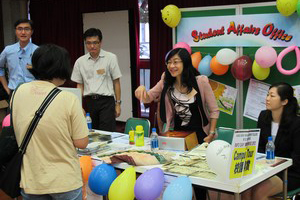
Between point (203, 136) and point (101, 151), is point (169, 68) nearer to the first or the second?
point (203, 136)

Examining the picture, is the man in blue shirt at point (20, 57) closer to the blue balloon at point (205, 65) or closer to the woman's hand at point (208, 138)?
the woman's hand at point (208, 138)

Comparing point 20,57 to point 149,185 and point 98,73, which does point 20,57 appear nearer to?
point 98,73

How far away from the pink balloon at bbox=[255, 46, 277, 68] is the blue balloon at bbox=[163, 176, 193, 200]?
2.46 metres

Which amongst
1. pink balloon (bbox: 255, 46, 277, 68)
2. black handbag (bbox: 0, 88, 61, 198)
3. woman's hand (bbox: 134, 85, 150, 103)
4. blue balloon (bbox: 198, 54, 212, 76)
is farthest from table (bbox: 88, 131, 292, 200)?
blue balloon (bbox: 198, 54, 212, 76)

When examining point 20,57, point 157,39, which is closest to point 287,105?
point 20,57

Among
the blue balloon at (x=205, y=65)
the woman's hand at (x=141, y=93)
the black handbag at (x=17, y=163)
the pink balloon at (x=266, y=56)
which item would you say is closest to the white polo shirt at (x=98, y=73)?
the woman's hand at (x=141, y=93)

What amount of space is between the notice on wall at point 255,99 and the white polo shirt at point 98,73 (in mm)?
1645

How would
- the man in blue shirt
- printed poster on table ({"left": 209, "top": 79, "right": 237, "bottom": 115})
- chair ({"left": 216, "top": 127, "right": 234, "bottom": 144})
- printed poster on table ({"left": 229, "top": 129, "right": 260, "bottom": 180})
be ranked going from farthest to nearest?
printed poster on table ({"left": 209, "top": 79, "right": 237, "bottom": 115}) < the man in blue shirt < chair ({"left": 216, "top": 127, "right": 234, "bottom": 144}) < printed poster on table ({"left": 229, "top": 129, "right": 260, "bottom": 180})

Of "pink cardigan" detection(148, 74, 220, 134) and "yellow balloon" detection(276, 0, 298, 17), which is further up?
"yellow balloon" detection(276, 0, 298, 17)

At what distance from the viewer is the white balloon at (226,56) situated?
478 cm

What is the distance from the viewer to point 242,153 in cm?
235

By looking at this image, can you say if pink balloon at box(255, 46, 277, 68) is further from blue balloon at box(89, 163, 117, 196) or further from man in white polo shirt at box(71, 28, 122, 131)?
blue balloon at box(89, 163, 117, 196)

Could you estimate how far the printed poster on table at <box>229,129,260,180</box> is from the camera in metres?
2.29

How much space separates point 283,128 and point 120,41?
4519mm
